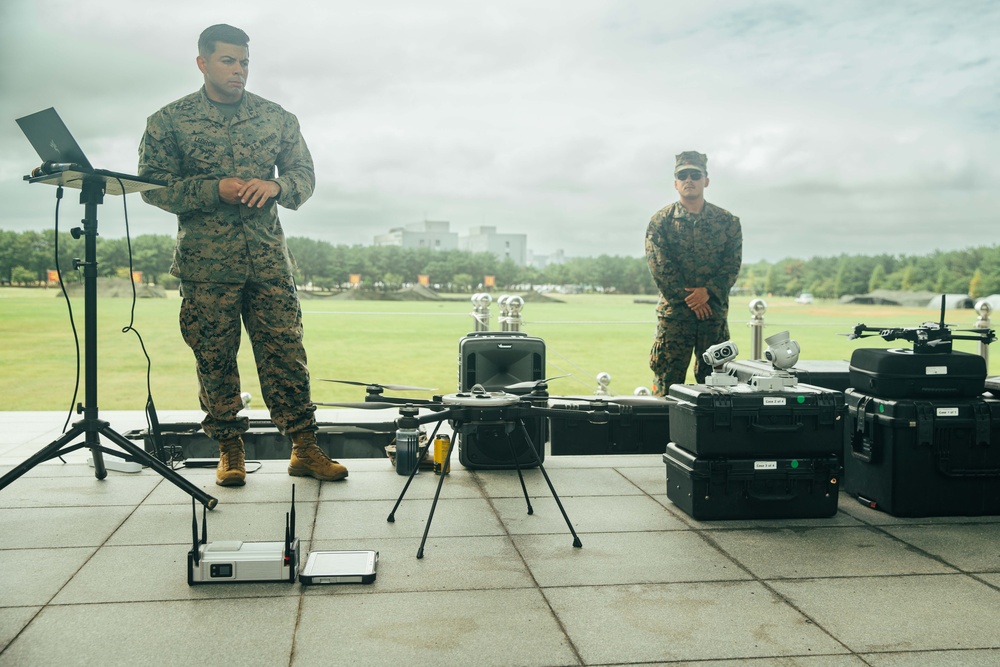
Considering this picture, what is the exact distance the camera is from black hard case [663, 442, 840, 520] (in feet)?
11.0

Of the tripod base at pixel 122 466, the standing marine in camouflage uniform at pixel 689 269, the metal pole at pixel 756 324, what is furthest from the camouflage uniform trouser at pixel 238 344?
the metal pole at pixel 756 324

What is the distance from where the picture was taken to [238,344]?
158 inches

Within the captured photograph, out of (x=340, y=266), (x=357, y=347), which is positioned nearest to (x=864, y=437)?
(x=340, y=266)

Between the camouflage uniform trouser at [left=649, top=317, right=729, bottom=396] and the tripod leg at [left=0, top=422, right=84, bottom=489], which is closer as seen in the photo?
the tripod leg at [left=0, top=422, right=84, bottom=489]

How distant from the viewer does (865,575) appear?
8.78 feet

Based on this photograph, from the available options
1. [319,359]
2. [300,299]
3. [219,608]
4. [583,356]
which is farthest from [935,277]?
[319,359]

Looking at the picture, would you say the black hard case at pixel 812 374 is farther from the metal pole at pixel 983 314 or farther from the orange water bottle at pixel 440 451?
the metal pole at pixel 983 314

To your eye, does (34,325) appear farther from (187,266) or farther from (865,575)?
(865,575)

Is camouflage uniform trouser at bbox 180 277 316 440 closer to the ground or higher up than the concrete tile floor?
higher up

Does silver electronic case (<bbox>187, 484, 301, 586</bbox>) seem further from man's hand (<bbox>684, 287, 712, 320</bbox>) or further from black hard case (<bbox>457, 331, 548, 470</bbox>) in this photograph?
man's hand (<bbox>684, 287, 712, 320</bbox>)

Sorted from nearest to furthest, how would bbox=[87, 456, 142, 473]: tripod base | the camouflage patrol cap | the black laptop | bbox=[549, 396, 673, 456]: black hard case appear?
the black laptop < bbox=[87, 456, 142, 473]: tripod base < bbox=[549, 396, 673, 456]: black hard case < the camouflage patrol cap

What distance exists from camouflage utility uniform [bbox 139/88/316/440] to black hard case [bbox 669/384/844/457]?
196cm

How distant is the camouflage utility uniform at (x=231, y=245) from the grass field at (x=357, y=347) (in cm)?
28

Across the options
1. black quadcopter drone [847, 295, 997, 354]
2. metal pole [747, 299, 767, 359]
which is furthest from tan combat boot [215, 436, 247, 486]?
metal pole [747, 299, 767, 359]
